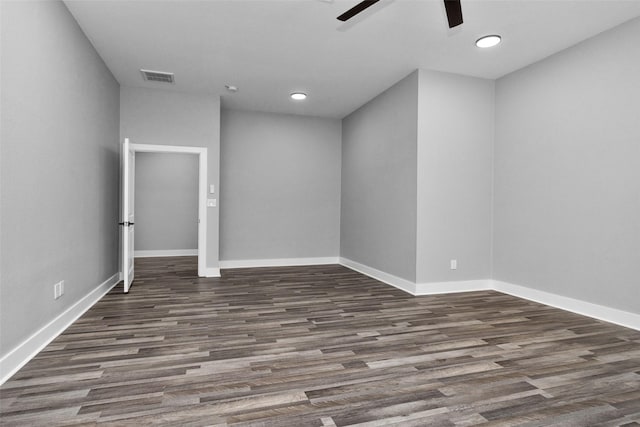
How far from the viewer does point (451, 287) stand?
4539 mm

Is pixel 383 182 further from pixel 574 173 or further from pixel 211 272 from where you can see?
pixel 211 272

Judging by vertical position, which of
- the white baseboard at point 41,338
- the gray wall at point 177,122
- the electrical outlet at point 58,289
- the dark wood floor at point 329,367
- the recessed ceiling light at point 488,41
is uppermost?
→ the recessed ceiling light at point 488,41

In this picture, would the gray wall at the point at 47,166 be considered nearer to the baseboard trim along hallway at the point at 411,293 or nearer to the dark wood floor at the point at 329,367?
the baseboard trim along hallway at the point at 411,293

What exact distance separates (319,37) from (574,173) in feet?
9.50

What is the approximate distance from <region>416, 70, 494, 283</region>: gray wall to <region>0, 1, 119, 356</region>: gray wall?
11.7ft

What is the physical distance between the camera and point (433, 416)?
1776 mm

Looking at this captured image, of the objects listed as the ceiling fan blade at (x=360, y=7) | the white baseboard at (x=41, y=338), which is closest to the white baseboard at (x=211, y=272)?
the white baseboard at (x=41, y=338)

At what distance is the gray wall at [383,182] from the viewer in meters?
4.54

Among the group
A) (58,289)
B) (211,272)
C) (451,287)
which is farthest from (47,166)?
(451,287)

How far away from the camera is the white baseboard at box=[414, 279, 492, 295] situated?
439 cm

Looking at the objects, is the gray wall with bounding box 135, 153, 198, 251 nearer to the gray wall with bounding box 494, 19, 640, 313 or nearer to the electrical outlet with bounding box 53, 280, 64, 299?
the electrical outlet with bounding box 53, 280, 64, 299

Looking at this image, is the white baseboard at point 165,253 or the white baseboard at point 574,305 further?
the white baseboard at point 165,253

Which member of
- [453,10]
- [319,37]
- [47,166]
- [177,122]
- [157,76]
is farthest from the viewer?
[177,122]

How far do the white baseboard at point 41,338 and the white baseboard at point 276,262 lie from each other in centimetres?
243
